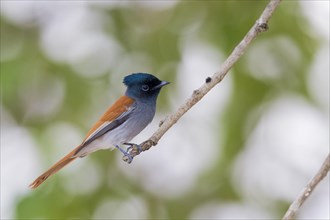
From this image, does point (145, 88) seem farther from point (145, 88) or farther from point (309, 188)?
point (309, 188)

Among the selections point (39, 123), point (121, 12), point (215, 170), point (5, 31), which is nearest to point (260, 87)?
point (215, 170)

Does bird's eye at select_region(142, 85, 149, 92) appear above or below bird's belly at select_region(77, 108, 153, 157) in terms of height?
above

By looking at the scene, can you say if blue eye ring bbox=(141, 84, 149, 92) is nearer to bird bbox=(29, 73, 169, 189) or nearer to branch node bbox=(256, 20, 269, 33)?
bird bbox=(29, 73, 169, 189)

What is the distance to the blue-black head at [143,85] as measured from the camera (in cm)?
441

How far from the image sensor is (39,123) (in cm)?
456

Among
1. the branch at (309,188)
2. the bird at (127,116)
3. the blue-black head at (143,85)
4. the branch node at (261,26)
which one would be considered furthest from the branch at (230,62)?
the blue-black head at (143,85)

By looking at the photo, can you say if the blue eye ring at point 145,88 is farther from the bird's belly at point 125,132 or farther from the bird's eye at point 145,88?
the bird's belly at point 125,132

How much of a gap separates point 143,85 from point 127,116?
275mm

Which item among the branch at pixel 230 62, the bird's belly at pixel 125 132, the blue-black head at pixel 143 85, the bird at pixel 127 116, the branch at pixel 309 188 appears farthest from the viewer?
the blue-black head at pixel 143 85

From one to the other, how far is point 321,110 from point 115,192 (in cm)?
153

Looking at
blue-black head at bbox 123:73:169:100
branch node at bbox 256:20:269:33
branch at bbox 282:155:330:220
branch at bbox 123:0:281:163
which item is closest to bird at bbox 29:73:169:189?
blue-black head at bbox 123:73:169:100

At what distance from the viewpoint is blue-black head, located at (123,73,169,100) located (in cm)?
441

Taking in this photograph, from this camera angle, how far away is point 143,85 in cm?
444

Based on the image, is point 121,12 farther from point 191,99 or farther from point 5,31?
point 191,99
